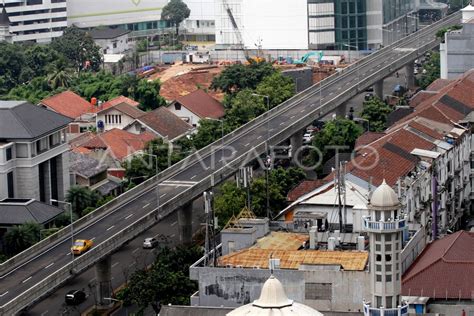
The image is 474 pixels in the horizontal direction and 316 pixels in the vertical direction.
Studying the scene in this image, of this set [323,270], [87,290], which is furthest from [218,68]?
[323,270]

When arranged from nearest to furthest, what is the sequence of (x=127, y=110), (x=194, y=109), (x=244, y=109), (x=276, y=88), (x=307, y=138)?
1. (x=307, y=138)
2. (x=244, y=109)
3. (x=127, y=110)
4. (x=194, y=109)
5. (x=276, y=88)

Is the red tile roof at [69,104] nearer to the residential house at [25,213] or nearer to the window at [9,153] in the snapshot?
the window at [9,153]

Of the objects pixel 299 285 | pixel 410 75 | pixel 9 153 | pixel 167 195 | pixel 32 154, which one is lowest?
pixel 299 285

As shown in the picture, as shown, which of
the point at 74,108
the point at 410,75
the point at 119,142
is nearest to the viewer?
the point at 119,142

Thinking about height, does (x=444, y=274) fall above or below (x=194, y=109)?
below

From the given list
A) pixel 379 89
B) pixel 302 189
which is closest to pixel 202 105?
pixel 379 89

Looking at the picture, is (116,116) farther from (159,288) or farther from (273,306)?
(273,306)

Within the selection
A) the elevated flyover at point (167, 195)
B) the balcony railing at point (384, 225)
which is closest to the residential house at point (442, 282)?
the balcony railing at point (384, 225)

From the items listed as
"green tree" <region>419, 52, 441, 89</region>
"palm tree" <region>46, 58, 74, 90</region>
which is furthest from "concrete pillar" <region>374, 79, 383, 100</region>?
"palm tree" <region>46, 58, 74, 90</region>
